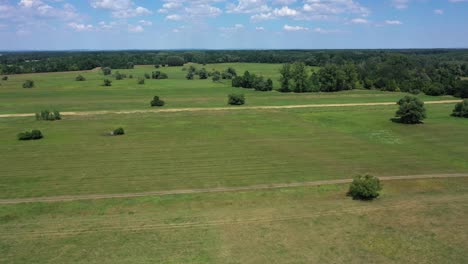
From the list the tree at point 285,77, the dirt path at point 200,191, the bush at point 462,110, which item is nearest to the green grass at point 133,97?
the tree at point 285,77

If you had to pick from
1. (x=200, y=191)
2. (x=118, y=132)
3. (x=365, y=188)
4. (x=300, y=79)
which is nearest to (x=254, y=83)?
(x=300, y=79)

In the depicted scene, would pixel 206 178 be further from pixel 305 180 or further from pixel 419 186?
pixel 419 186

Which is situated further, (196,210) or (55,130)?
(55,130)

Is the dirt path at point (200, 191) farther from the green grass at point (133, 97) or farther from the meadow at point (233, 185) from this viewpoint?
the green grass at point (133, 97)

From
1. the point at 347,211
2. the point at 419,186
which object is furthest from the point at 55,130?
the point at 419,186

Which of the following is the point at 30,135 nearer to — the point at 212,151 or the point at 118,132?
the point at 118,132

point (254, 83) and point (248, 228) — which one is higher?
point (254, 83)

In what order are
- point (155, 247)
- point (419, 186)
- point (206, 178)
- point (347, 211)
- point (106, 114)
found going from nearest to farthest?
point (155, 247)
point (347, 211)
point (419, 186)
point (206, 178)
point (106, 114)
